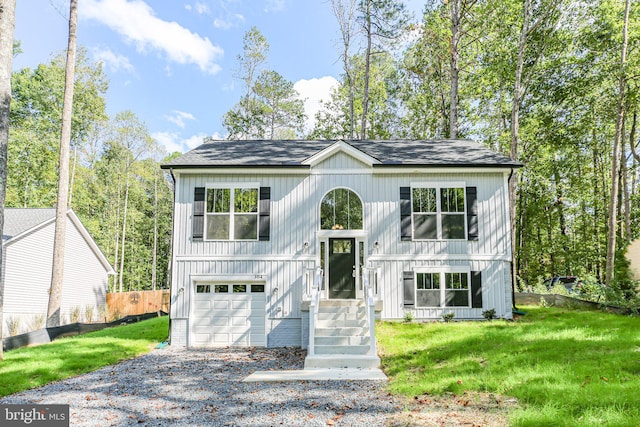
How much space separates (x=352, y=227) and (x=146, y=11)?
14146 mm

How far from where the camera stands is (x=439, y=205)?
1191 centimetres

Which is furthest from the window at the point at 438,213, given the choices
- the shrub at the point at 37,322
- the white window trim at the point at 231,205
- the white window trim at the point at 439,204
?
the shrub at the point at 37,322

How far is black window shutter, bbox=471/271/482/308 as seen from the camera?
11.5 m

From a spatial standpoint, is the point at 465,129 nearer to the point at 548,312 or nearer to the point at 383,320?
the point at 548,312

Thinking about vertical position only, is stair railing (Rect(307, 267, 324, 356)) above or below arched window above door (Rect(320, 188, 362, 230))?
below

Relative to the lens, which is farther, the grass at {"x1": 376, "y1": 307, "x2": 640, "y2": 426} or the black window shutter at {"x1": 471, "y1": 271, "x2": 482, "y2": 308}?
the black window shutter at {"x1": 471, "y1": 271, "x2": 482, "y2": 308}

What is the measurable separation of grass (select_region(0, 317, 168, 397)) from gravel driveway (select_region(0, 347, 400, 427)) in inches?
15.8

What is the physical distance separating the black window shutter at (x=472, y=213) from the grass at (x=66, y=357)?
939cm

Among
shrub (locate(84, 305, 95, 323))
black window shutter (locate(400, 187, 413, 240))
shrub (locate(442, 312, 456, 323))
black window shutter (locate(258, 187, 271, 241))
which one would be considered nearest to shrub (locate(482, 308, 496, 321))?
shrub (locate(442, 312, 456, 323))

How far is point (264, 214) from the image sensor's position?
11844 mm

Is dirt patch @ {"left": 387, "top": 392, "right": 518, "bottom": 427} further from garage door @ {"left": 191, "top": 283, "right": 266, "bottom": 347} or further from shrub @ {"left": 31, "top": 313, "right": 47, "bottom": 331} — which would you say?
shrub @ {"left": 31, "top": 313, "right": 47, "bottom": 331}

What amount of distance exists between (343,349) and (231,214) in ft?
16.6

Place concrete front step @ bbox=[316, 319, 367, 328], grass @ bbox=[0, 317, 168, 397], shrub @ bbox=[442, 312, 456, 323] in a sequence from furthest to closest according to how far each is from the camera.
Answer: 1. shrub @ bbox=[442, 312, 456, 323]
2. concrete front step @ bbox=[316, 319, 367, 328]
3. grass @ bbox=[0, 317, 168, 397]

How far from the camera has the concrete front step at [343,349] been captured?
9086mm
